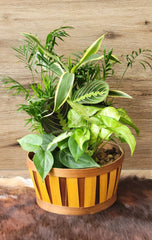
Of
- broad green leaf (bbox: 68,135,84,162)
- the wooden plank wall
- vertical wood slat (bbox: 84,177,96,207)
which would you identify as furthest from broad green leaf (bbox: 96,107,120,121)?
the wooden plank wall

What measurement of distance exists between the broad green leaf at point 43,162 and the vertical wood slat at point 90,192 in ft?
0.47

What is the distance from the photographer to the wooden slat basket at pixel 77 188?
979mm

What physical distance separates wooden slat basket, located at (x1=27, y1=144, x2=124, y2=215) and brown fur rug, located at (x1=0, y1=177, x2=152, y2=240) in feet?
0.11

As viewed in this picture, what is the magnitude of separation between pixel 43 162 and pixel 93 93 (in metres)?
0.30

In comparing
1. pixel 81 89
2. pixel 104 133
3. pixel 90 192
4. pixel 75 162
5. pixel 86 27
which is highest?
pixel 86 27

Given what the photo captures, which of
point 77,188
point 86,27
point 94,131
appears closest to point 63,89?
point 94,131

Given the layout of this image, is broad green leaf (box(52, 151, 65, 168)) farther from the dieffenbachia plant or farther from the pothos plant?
the dieffenbachia plant

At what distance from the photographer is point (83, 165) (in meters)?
0.98

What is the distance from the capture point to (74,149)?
0.94 m

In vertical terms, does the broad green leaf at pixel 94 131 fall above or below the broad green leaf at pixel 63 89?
below

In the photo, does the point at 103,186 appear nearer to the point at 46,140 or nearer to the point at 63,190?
the point at 63,190

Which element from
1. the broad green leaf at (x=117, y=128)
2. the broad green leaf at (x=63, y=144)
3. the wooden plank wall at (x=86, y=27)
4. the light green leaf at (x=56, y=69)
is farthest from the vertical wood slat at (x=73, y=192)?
the wooden plank wall at (x=86, y=27)

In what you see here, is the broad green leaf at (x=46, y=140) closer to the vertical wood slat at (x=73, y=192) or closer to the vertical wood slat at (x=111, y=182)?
the vertical wood slat at (x=73, y=192)

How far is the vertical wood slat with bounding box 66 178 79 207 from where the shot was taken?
3.21 feet
